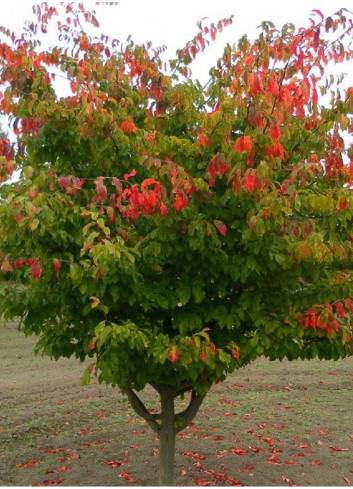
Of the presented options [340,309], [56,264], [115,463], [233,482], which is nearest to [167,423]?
[233,482]

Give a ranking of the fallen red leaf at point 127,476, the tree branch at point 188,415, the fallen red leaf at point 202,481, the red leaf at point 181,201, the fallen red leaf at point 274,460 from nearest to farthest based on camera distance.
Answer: the red leaf at point 181,201, the tree branch at point 188,415, the fallen red leaf at point 202,481, the fallen red leaf at point 127,476, the fallen red leaf at point 274,460

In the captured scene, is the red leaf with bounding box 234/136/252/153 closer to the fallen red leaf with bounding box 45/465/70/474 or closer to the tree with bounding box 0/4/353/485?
the tree with bounding box 0/4/353/485

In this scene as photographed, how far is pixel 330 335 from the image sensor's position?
3.37 meters

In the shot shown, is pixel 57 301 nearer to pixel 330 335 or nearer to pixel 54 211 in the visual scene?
pixel 54 211

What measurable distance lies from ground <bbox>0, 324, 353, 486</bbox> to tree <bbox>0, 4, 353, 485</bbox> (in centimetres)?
230

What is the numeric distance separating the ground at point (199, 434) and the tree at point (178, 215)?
230 centimetres

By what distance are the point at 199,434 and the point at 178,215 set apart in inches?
183

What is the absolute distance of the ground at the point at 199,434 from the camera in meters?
5.37

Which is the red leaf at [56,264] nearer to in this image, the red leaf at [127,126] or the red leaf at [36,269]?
the red leaf at [36,269]

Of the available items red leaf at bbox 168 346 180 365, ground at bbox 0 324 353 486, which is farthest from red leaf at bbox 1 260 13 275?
ground at bbox 0 324 353 486

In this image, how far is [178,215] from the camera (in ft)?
9.82

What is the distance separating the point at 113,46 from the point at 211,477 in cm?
435

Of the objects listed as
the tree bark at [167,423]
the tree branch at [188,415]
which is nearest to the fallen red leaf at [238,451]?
the tree bark at [167,423]

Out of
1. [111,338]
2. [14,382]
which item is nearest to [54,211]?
[111,338]
